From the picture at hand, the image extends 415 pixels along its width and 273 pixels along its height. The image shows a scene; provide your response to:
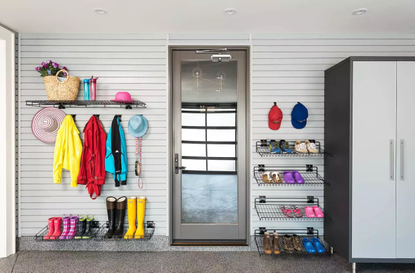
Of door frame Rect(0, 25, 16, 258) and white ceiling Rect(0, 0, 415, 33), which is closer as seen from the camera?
white ceiling Rect(0, 0, 415, 33)

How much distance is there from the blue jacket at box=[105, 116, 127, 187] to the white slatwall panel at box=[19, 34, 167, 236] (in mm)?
115

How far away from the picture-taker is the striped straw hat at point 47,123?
2.90 metres

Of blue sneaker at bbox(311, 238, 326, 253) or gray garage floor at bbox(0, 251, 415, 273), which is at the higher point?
blue sneaker at bbox(311, 238, 326, 253)

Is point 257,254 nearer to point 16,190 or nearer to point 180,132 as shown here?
point 180,132

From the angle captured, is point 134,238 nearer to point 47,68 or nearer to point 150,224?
point 150,224

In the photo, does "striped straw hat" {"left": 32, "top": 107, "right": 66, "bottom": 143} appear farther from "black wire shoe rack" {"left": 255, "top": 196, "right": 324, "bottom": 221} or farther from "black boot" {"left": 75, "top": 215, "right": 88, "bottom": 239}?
"black wire shoe rack" {"left": 255, "top": 196, "right": 324, "bottom": 221}

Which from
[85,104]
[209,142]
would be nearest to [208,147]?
[209,142]

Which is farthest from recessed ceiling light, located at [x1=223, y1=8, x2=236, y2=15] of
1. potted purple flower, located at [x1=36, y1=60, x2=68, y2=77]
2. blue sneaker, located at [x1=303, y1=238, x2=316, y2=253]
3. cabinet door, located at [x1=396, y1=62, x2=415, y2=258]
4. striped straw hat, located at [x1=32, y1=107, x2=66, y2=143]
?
blue sneaker, located at [x1=303, y1=238, x2=316, y2=253]

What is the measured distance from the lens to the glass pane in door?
307 centimetres

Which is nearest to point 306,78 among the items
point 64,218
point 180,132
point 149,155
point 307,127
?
point 307,127

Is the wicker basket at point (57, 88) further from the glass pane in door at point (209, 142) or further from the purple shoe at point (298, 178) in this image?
the purple shoe at point (298, 178)

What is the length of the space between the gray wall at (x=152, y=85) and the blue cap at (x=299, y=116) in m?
0.07

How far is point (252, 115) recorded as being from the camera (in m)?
3.01

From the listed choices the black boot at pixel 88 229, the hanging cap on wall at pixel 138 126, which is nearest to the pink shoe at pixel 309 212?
the hanging cap on wall at pixel 138 126
